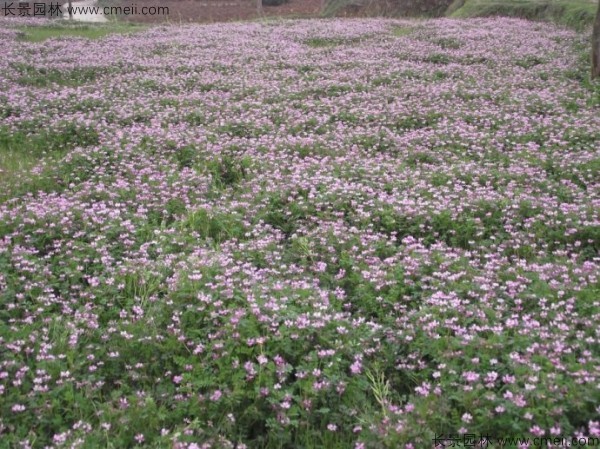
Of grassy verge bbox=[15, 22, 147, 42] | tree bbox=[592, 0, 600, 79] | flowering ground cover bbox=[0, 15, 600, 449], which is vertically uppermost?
grassy verge bbox=[15, 22, 147, 42]

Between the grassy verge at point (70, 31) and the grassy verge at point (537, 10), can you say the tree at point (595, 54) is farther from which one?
the grassy verge at point (70, 31)

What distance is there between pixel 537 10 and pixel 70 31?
23063 millimetres

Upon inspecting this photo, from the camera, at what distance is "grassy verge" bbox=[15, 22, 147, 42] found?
85.6ft

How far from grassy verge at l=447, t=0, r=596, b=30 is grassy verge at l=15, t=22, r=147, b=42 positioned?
17.7m

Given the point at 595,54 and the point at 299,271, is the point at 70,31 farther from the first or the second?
the point at 299,271

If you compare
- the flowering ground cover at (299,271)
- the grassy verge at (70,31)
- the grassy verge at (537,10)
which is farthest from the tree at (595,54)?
the grassy verge at (70,31)

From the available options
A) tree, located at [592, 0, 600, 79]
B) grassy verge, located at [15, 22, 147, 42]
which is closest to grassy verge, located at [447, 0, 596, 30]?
tree, located at [592, 0, 600, 79]

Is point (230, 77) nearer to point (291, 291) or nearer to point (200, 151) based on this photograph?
point (200, 151)

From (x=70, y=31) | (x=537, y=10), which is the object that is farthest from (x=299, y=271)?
(x=70, y=31)

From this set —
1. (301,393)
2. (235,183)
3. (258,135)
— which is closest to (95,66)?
(258,135)

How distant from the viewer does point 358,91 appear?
1409 centimetres

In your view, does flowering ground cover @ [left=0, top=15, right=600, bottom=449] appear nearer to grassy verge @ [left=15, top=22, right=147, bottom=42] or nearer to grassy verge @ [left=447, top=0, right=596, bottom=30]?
grassy verge @ [left=447, top=0, right=596, bottom=30]

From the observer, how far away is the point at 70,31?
28594 millimetres

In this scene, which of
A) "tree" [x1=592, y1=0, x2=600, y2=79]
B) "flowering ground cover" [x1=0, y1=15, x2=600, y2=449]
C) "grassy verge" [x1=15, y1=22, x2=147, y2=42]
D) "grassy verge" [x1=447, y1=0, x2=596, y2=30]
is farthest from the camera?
"grassy verge" [x1=15, y1=22, x2=147, y2=42]
